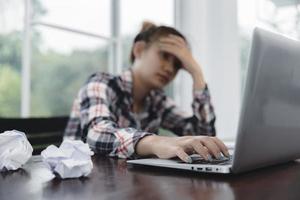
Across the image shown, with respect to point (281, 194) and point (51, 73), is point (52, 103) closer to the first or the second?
point (51, 73)

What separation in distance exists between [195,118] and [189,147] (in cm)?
99

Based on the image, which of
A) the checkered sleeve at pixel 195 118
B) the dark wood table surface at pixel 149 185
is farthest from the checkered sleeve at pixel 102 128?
the checkered sleeve at pixel 195 118

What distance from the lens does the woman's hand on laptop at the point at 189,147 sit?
749 mm

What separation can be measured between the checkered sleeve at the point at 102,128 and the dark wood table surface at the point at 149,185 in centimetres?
23

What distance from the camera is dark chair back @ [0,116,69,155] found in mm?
1312

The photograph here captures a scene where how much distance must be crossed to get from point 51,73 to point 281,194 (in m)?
2.09

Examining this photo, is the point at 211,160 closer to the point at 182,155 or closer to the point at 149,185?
the point at 182,155

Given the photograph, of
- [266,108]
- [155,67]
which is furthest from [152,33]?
[266,108]

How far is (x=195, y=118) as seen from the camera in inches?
69.4

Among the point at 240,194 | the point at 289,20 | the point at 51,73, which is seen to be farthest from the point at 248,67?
the point at 289,20

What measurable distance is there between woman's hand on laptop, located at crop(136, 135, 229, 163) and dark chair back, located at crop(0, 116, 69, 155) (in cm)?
61

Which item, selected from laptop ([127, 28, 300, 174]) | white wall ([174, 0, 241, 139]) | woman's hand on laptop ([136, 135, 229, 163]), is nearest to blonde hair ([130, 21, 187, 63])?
woman's hand on laptop ([136, 135, 229, 163])

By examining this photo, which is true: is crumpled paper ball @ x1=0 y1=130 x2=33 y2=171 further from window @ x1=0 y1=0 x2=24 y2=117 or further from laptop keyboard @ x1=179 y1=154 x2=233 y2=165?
window @ x1=0 y1=0 x2=24 y2=117

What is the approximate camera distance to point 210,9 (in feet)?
9.97
